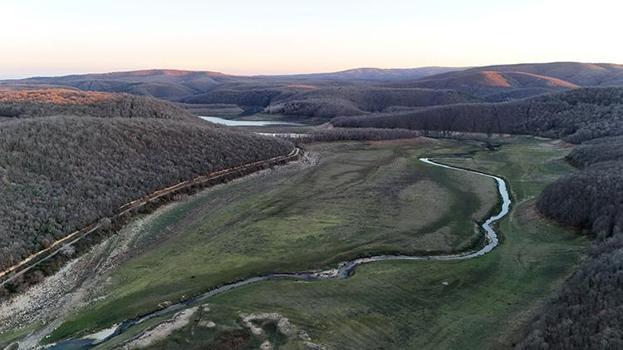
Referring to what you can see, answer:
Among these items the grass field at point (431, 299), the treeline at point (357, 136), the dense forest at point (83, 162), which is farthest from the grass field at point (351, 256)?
the treeline at point (357, 136)

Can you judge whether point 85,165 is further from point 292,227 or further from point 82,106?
point 82,106

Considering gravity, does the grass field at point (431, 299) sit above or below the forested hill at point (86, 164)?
below

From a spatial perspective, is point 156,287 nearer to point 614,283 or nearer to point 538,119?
point 614,283

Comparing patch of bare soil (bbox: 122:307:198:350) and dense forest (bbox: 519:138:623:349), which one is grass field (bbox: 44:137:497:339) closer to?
patch of bare soil (bbox: 122:307:198:350)

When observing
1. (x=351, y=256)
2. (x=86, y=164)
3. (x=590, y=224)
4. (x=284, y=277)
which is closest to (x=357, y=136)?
(x=86, y=164)

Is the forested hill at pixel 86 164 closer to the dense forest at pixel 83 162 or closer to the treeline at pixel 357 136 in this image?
the dense forest at pixel 83 162

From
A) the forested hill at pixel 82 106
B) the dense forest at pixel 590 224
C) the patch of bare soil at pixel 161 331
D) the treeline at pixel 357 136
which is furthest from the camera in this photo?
the treeline at pixel 357 136

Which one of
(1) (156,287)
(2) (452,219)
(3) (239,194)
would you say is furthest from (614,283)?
(3) (239,194)
